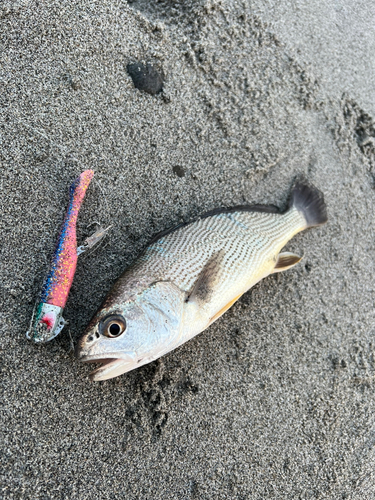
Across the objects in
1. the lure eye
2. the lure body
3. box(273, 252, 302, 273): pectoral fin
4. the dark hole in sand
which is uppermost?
the dark hole in sand

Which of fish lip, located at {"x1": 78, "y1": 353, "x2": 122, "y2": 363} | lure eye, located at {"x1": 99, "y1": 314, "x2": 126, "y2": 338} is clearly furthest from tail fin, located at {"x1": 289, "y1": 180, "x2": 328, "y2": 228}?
fish lip, located at {"x1": 78, "y1": 353, "x2": 122, "y2": 363}

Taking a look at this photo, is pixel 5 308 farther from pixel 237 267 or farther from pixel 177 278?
pixel 237 267

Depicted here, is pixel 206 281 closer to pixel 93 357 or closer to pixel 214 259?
pixel 214 259

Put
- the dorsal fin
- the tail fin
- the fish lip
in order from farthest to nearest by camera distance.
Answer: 1. the tail fin
2. the dorsal fin
3. the fish lip

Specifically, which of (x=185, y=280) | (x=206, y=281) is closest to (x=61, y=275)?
(x=185, y=280)

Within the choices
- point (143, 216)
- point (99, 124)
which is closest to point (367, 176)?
point (143, 216)

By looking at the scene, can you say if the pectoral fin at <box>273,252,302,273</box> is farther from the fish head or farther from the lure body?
the lure body

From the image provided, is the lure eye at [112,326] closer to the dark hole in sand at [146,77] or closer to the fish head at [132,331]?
the fish head at [132,331]
